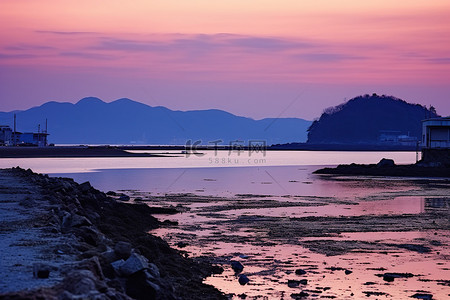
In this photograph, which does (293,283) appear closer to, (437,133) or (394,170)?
(394,170)

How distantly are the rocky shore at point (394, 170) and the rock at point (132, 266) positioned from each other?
57.8 meters

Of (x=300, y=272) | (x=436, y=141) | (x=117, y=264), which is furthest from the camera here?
(x=436, y=141)

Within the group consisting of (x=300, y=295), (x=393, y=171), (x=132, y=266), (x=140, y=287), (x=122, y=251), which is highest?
(x=393, y=171)

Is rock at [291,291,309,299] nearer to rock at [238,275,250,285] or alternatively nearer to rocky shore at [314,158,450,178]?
rock at [238,275,250,285]

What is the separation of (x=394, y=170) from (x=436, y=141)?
9.51m

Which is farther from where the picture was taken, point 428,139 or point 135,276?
point 428,139

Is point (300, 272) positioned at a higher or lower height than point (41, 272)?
lower

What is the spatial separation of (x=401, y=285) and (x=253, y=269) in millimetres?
3529

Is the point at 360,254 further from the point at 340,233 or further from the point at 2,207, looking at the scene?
the point at 2,207

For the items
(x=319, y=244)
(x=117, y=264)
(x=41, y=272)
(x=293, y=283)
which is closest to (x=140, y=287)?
(x=117, y=264)

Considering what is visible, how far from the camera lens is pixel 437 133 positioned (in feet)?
249

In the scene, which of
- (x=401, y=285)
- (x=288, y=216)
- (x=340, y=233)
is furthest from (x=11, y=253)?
(x=288, y=216)

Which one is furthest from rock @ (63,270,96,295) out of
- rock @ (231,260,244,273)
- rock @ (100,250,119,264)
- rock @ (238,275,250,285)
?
rock @ (231,260,244,273)

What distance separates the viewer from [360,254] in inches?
749
